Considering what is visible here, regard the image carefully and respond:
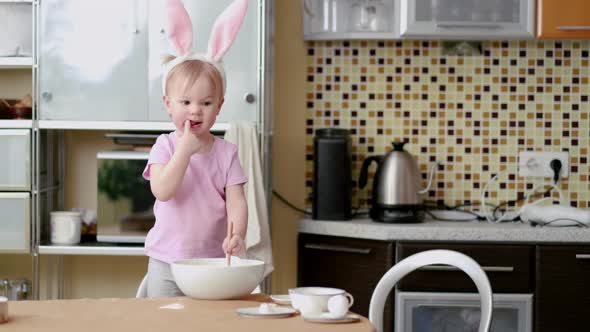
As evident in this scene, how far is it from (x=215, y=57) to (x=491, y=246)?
1565 mm

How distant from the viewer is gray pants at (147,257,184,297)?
2.24m

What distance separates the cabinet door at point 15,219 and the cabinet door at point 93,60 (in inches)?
12.6

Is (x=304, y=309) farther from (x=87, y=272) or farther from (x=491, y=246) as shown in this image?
(x=87, y=272)

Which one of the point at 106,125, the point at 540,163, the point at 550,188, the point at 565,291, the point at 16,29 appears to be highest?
the point at 16,29

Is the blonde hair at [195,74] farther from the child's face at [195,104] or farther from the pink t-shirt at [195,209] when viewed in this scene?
the pink t-shirt at [195,209]

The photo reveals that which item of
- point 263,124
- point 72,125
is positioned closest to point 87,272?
point 72,125

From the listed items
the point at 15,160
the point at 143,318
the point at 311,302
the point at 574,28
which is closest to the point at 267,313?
the point at 311,302

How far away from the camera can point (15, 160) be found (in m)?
3.53

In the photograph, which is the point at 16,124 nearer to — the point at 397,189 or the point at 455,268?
the point at 397,189

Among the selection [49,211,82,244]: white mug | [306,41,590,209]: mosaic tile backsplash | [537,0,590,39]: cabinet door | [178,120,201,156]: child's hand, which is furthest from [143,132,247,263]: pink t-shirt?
[537,0,590,39]: cabinet door

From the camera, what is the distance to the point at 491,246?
3426 millimetres

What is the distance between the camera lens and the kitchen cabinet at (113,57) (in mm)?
3527

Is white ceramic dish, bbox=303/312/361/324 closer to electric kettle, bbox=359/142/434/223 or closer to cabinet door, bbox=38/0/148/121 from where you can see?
electric kettle, bbox=359/142/434/223

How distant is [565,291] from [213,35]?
1.81 meters
